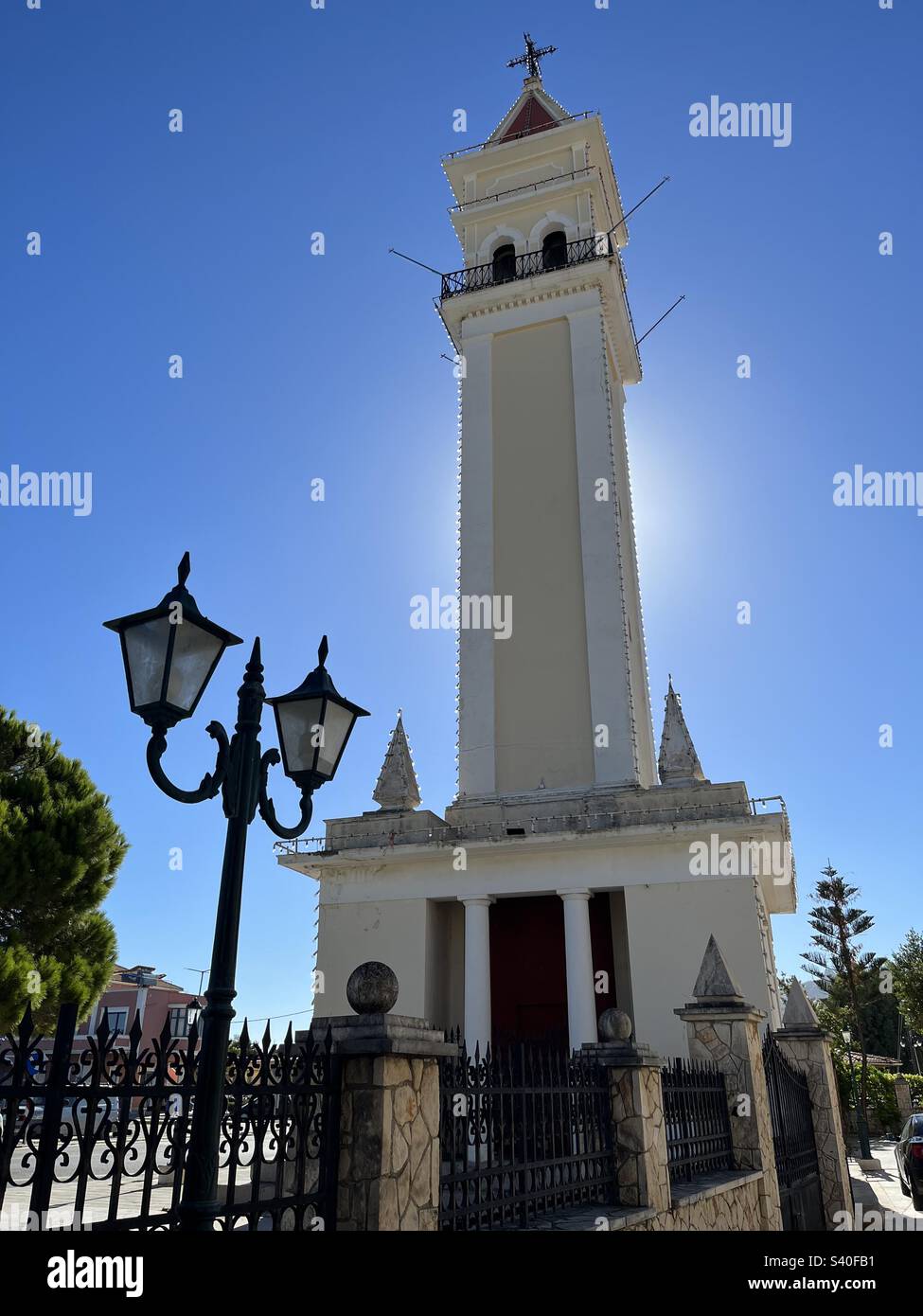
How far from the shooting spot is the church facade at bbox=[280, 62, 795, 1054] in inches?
619

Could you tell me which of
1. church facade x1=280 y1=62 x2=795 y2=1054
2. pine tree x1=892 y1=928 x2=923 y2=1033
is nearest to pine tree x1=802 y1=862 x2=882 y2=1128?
pine tree x1=892 y1=928 x2=923 y2=1033

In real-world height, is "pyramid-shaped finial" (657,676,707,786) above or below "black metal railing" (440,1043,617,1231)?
above

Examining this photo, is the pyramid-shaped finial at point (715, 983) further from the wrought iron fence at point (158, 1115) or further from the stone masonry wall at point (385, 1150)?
the wrought iron fence at point (158, 1115)

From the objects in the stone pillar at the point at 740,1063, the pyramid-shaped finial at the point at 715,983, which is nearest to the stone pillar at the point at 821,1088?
the pyramid-shaped finial at the point at 715,983

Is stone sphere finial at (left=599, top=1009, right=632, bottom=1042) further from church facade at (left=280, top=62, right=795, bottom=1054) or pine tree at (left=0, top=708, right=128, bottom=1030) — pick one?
pine tree at (left=0, top=708, right=128, bottom=1030)

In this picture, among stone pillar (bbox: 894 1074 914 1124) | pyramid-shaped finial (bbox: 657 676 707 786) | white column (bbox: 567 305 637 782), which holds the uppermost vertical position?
white column (bbox: 567 305 637 782)

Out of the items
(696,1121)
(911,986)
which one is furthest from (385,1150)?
(911,986)

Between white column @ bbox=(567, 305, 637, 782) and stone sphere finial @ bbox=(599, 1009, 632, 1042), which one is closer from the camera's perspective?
stone sphere finial @ bbox=(599, 1009, 632, 1042)

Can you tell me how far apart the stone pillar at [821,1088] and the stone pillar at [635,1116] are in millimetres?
5963

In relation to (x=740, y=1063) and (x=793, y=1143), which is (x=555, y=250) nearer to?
(x=740, y=1063)

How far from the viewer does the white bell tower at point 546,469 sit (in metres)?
19.4

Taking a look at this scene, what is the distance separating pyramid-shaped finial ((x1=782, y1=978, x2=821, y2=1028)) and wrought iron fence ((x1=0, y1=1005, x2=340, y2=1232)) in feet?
33.5
